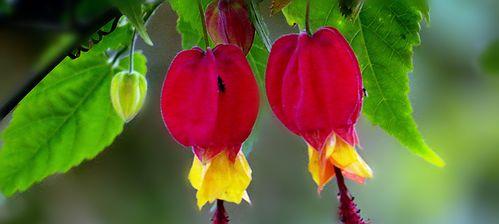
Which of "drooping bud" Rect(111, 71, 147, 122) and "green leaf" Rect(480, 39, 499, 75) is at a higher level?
"drooping bud" Rect(111, 71, 147, 122)

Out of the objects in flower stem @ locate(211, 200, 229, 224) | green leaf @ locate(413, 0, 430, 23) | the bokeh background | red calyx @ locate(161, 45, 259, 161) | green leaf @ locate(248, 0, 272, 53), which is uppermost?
green leaf @ locate(248, 0, 272, 53)

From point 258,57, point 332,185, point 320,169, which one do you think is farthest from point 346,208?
point 332,185

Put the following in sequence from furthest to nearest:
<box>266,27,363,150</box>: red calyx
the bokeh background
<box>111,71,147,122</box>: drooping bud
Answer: the bokeh background
<box>111,71,147,122</box>: drooping bud
<box>266,27,363,150</box>: red calyx

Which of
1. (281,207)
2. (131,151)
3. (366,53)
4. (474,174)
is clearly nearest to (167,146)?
(131,151)

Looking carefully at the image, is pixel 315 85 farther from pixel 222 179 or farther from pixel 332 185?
pixel 332 185

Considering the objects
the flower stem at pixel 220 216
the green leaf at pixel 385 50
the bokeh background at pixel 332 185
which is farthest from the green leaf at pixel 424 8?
the bokeh background at pixel 332 185

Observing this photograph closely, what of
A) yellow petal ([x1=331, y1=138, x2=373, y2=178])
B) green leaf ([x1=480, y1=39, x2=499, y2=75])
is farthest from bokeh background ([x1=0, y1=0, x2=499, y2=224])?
yellow petal ([x1=331, y1=138, x2=373, y2=178])

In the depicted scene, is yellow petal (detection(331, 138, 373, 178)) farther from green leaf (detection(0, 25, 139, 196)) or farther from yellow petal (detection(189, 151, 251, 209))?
green leaf (detection(0, 25, 139, 196))

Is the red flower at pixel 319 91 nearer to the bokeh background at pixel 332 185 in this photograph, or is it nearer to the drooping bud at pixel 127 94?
the drooping bud at pixel 127 94
